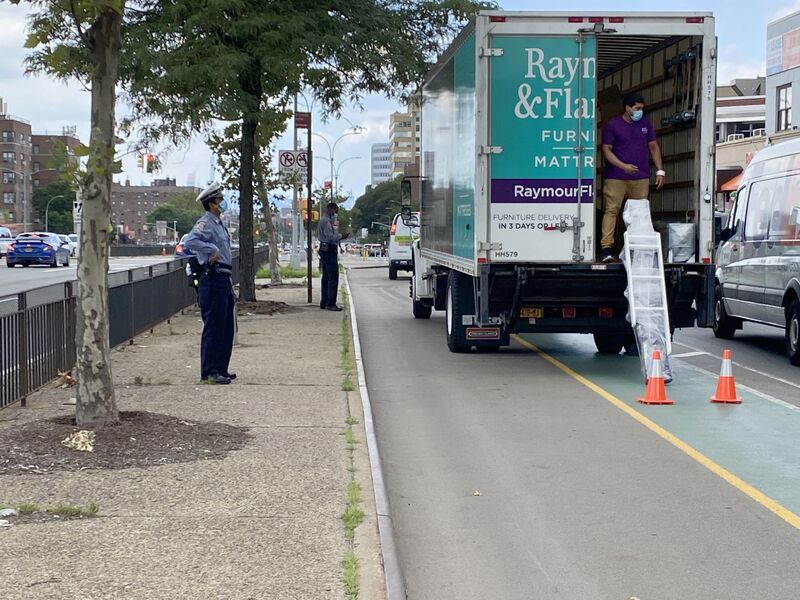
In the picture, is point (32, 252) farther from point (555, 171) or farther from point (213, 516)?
point (213, 516)

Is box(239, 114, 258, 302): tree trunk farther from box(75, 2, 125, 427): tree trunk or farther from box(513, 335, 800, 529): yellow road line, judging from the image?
box(75, 2, 125, 427): tree trunk

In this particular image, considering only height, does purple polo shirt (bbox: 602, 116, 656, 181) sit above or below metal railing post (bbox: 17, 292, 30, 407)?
above

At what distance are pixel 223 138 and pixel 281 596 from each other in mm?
28028

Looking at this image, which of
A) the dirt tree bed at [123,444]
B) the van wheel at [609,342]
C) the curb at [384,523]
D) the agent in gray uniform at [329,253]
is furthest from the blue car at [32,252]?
the dirt tree bed at [123,444]

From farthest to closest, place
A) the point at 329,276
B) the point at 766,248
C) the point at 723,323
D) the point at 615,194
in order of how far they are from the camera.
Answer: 1. the point at 329,276
2. the point at 723,323
3. the point at 766,248
4. the point at 615,194

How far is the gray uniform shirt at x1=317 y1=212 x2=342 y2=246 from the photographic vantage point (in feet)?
72.5

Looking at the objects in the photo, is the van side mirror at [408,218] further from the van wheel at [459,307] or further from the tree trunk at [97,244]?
the tree trunk at [97,244]

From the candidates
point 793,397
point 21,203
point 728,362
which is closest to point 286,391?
point 728,362

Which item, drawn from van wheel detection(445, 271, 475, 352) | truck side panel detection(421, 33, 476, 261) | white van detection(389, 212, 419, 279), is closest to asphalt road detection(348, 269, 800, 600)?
van wheel detection(445, 271, 475, 352)

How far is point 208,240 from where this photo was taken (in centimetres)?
1145

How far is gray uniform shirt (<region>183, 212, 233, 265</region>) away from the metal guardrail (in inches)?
58.5

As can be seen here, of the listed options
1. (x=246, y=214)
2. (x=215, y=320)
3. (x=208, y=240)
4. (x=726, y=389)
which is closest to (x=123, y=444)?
(x=215, y=320)

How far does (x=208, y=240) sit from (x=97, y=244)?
121 inches

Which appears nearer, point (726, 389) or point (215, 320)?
point (726, 389)
